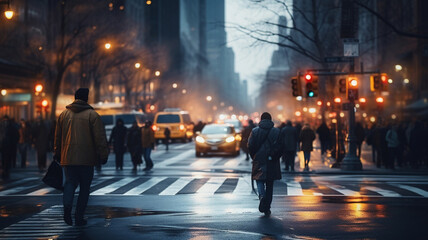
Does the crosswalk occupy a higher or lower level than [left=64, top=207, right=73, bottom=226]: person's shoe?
lower

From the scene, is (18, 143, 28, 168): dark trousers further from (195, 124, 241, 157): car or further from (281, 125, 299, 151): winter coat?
(281, 125, 299, 151): winter coat

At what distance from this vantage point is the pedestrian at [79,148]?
10734 millimetres

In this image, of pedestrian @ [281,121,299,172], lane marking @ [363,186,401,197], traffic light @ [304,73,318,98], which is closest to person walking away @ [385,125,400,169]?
pedestrian @ [281,121,299,172]

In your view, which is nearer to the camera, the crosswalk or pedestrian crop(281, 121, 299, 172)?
the crosswalk

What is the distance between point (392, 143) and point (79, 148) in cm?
1890

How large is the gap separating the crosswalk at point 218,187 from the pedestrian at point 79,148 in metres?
6.03

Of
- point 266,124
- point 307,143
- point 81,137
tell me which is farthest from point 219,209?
point 307,143

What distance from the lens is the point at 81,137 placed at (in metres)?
10.8

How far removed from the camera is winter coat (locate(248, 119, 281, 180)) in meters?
12.8

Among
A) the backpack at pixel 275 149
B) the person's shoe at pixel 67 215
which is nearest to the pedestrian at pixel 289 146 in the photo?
the backpack at pixel 275 149

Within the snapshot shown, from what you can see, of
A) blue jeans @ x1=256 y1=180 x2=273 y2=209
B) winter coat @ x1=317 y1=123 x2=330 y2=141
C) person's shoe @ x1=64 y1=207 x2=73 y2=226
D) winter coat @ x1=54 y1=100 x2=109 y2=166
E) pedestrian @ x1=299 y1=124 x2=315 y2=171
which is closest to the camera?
winter coat @ x1=54 y1=100 x2=109 y2=166

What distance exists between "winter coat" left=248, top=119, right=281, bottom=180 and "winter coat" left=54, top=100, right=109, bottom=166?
3.13m

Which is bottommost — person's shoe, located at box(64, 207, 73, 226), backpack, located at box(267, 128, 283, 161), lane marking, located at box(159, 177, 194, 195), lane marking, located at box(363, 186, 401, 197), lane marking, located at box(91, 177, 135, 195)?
lane marking, located at box(363, 186, 401, 197)

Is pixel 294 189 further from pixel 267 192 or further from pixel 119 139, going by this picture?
pixel 119 139
